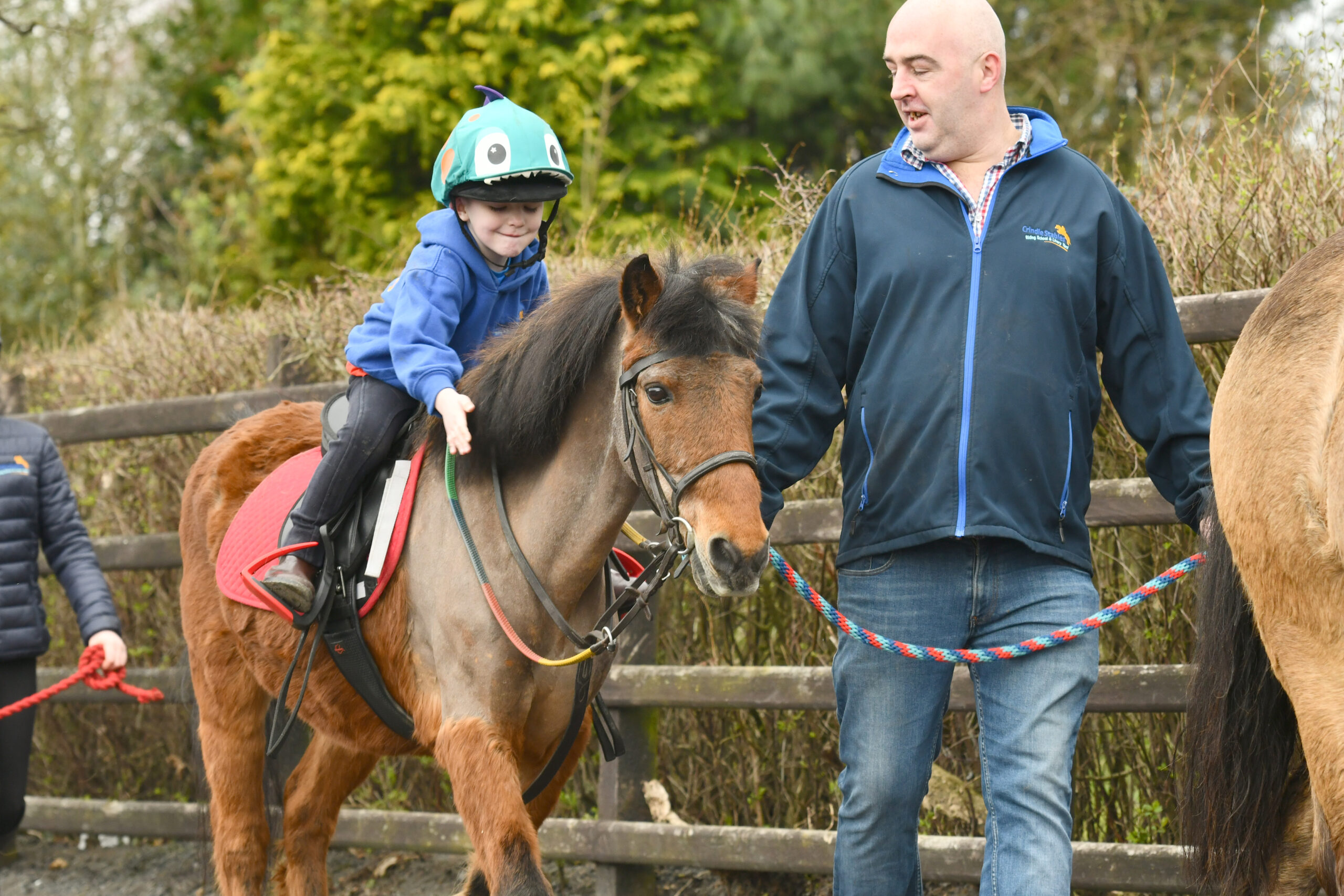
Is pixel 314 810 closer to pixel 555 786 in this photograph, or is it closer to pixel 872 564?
pixel 555 786

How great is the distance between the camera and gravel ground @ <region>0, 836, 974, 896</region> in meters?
4.66

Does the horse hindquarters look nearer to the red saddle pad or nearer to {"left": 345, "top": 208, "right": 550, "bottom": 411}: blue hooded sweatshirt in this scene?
the red saddle pad

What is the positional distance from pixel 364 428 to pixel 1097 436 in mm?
2340

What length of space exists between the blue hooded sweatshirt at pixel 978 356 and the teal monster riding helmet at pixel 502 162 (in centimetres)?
73

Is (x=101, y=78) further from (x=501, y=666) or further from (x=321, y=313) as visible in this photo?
(x=501, y=666)

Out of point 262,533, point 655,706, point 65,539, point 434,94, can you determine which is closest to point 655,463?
point 262,533

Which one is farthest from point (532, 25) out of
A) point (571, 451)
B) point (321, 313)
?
point (571, 451)

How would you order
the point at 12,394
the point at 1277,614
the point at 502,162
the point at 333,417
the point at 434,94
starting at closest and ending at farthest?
the point at 1277,614, the point at 502,162, the point at 333,417, the point at 12,394, the point at 434,94

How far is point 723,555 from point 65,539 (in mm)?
3596

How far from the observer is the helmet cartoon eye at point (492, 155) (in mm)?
3215

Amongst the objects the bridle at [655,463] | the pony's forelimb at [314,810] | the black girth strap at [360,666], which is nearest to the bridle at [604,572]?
the bridle at [655,463]

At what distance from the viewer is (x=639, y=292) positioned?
2.82 meters

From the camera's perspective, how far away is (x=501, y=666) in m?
3.06

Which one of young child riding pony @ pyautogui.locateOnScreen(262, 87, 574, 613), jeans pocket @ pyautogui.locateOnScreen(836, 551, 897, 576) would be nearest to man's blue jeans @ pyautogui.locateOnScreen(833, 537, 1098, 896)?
jeans pocket @ pyautogui.locateOnScreen(836, 551, 897, 576)
